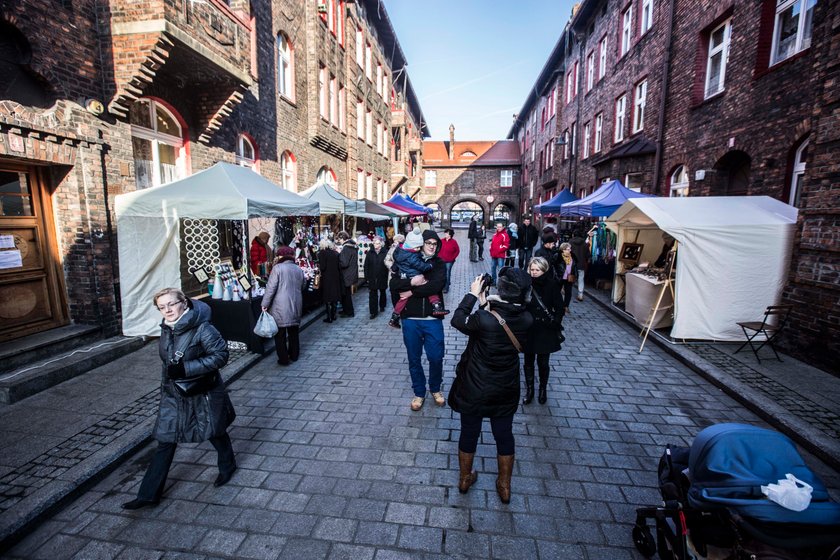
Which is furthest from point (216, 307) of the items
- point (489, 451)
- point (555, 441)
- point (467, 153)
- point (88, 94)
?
point (467, 153)

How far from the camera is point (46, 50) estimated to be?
A: 5.41 meters

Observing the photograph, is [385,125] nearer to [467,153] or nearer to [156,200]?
[156,200]

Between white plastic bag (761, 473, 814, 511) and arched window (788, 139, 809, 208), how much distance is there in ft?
26.9

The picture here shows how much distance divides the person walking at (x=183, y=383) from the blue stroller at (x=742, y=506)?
3092 millimetres

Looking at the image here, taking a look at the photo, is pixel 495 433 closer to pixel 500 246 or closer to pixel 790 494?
pixel 790 494

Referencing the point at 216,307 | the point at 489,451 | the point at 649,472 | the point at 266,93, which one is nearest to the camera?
the point at 649,472

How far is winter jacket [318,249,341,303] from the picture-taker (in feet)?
26.7

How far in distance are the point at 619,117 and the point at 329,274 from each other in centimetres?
1399

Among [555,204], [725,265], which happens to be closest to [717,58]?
[555,204]

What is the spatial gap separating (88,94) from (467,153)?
47036 millimetres

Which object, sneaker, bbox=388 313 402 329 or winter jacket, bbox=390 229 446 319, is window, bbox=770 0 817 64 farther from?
sneaker, bbox=388 313 402 329

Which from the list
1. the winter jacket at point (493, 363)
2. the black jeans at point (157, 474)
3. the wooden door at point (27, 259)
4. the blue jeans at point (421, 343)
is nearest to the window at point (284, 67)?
the wooden door at point (27, 259)

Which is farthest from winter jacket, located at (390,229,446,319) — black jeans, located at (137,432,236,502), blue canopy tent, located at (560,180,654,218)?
blue canopy tent, located at (560,180,654,218)

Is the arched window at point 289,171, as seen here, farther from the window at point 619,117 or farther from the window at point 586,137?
the window at point 586,137
